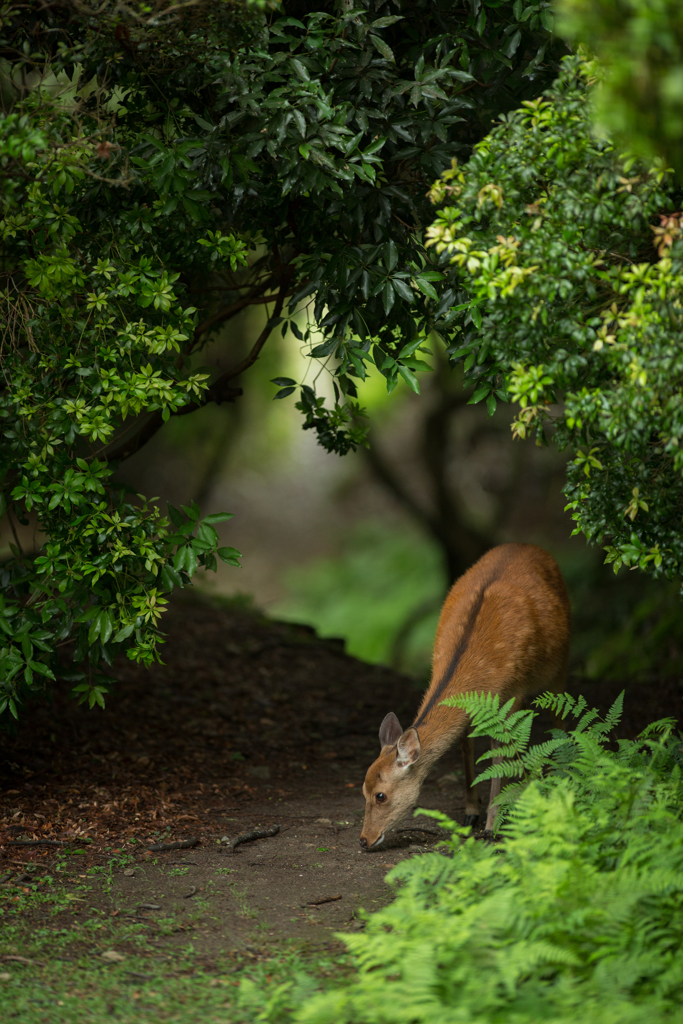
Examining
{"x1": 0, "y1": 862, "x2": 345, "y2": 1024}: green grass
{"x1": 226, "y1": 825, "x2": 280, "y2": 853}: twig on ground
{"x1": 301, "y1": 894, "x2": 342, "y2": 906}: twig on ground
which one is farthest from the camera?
{"x1": 226, "y1": 825, "x2": 280, "y2": 853}: twig on ground

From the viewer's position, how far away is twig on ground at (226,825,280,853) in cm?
587

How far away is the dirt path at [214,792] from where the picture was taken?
499 centimetres

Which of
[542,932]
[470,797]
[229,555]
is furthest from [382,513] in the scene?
[542,932]

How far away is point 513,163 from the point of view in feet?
14.8

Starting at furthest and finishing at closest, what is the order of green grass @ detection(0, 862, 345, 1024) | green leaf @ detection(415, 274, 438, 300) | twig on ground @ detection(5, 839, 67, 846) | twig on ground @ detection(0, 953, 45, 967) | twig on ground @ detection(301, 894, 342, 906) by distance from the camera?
1. twig on ground @ detection(5, 839, 67, 846)
2. green leaf @ detection(415, 274, 438, 300)
3. twig on ground @ detection(301, 894, 342, 906)
4. twig on ground @ detection(0, 953, 45, 967)
5. green grass @ detection(0, 862, 345, 1024)

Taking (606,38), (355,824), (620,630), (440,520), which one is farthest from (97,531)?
(620,630)

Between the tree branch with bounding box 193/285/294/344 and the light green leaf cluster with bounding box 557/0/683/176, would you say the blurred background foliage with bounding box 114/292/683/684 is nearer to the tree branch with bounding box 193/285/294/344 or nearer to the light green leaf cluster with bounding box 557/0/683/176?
the tree branch with bounding box 193/285/294/344

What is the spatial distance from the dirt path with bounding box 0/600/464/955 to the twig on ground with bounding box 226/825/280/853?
0.05 metres

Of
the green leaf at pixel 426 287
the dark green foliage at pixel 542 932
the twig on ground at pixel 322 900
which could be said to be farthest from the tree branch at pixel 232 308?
the dark green foliage at pixel 542 932

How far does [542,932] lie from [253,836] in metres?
2.82

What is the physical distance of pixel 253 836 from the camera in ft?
19.8

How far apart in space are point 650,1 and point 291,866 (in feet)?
15.9

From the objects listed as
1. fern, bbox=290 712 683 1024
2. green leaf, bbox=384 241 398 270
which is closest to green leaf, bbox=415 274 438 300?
green leaf, bbox=384 241 398 270

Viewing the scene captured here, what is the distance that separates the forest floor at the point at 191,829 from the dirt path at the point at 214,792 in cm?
2
